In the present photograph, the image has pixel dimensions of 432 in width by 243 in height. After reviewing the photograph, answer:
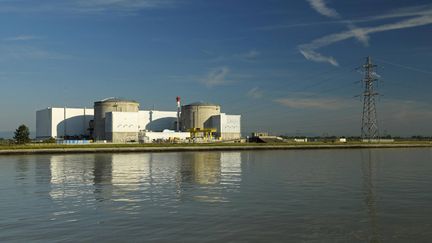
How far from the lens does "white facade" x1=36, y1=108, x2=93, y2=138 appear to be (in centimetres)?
11744

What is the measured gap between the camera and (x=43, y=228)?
14.5 m

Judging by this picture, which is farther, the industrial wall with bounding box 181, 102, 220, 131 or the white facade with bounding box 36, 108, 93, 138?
the industrial wall with bounding box 181, 102, 220, 131

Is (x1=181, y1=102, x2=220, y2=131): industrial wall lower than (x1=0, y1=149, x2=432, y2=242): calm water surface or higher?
higher

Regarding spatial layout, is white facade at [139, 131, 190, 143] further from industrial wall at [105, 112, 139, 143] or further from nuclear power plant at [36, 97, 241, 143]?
industrial wall at [105, 112, 139, 143]

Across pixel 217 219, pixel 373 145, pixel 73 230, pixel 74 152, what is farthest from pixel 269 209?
pixel 373 145

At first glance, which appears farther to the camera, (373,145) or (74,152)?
(373,145)

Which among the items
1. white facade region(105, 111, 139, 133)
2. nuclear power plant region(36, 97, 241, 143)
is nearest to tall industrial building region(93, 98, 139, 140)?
nuclear power plant region(36, 97, 241, 143)

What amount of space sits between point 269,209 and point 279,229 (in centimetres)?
361

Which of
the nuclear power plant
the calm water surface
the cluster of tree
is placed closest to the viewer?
the calm water surface

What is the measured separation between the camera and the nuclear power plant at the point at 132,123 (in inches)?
4375

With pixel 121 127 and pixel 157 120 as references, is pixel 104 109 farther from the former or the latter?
pixel 157 120

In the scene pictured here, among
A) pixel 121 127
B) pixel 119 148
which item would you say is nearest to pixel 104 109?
pixel 121 127

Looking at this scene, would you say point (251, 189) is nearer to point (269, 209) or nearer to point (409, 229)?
point (269, 209)

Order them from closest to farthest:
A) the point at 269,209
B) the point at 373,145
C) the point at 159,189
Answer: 1. the point at 269,209
2. the point at 159,189
3. the point at 373,145
